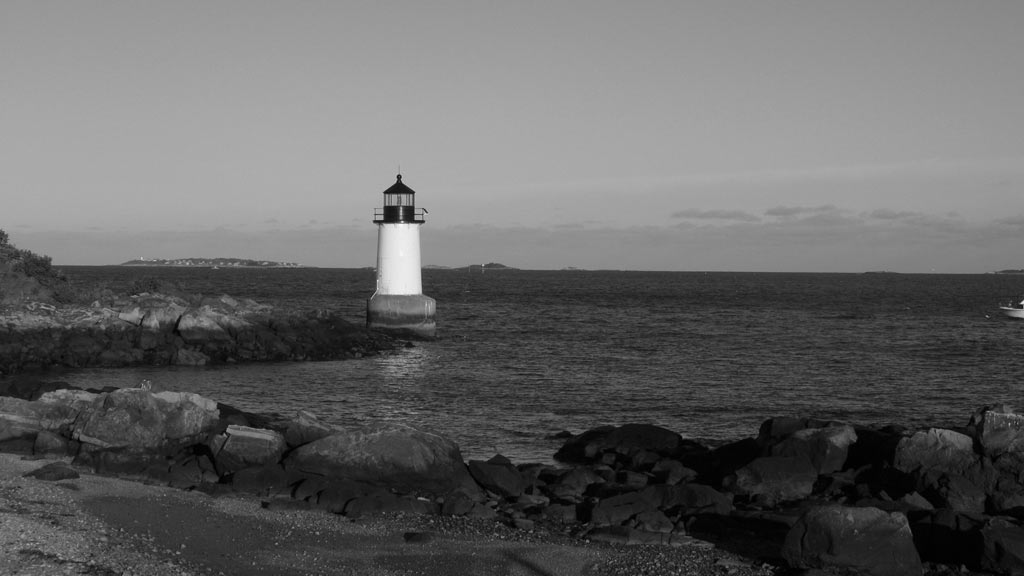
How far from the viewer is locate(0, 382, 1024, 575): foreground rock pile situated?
37.0 feet

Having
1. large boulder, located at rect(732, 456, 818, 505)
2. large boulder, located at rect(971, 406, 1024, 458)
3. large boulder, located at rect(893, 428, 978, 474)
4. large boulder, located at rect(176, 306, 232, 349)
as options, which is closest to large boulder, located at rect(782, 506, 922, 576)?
large boulder, located at rect(732, 456, 818, 505)

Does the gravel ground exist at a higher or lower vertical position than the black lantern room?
lower

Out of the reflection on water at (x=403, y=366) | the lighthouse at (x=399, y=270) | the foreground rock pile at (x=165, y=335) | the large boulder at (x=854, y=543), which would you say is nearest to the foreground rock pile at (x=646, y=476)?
the large boulder at (x=854, y=543)

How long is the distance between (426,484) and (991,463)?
309 inches

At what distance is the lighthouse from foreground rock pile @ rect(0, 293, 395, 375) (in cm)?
233

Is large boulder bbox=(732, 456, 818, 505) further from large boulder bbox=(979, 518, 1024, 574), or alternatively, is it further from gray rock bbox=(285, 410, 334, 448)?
gray rock bbox=(285, 410, 334, 448)

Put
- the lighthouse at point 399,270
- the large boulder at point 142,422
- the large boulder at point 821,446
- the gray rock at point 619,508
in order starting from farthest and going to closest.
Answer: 1. the lighthouse at point 399,270
2. the large boulder at point 142,422
3. the large boulder at point 821,446
4. the gray rock at point 619,508

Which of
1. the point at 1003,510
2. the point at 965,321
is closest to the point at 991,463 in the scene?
the point at 1003,510

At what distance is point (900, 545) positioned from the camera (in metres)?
10.9

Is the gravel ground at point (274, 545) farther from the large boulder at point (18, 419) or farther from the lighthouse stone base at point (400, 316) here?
the lighthouse stone base at point (400, 316)

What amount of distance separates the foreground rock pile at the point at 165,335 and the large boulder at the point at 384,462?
1975 centimetres

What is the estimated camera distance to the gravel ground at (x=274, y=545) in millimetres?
10523

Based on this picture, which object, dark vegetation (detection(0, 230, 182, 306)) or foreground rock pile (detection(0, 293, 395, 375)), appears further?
dark vegetation (detection(0, 230, 182, 306))

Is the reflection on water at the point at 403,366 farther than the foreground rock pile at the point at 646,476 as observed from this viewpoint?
Yes
